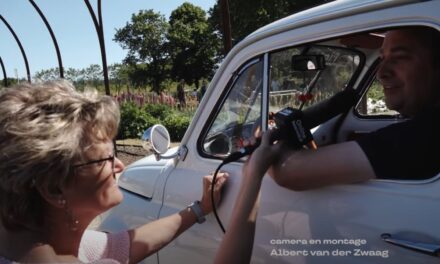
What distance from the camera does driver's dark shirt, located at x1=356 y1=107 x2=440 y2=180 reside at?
1465mm

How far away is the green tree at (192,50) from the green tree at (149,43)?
1332mm

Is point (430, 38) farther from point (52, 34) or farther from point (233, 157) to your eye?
point (52, 34)

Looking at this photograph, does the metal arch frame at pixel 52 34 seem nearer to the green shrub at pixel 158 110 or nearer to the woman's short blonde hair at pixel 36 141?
the green shrub at pixel 158 110

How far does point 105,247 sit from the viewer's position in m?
1.77

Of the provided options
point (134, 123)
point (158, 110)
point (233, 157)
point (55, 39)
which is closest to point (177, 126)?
point (134, 123)

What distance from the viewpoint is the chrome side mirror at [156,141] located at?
251 cm

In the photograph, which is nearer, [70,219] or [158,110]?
[70,219]

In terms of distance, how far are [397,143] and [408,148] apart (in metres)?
0.04

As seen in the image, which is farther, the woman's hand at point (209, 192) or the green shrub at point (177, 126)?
the green shrub at point (177, 126)

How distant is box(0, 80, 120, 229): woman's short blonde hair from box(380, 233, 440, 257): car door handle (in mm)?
973

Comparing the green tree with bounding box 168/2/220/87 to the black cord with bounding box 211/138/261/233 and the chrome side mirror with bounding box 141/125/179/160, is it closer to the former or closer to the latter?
the chrome side mirror with bounding box 141/125/179/160

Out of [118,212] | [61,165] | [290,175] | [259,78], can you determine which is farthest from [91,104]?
[118,212]

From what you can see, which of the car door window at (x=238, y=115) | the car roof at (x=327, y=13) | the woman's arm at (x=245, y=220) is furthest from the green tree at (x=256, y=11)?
the woman's arm at (x=245, y=220)

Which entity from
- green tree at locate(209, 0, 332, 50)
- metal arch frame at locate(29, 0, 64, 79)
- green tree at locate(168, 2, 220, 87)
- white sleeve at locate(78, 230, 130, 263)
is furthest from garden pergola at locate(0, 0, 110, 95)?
green tree at locate(168, 2, 220, 87)
